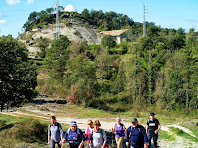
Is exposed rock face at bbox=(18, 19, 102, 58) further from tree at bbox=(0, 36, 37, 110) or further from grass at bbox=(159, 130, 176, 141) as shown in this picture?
grass at bbox=(159, 130, 176, 141)

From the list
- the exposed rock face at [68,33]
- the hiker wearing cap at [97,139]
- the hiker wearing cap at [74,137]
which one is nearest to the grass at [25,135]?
the hiker wearing cap at [74,137]

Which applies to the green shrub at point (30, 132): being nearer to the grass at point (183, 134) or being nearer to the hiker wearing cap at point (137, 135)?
the hiker wearing cap at point (137, 135)

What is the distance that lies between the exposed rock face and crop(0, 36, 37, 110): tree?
82146 mm

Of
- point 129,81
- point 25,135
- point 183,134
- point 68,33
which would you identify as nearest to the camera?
point 25,135

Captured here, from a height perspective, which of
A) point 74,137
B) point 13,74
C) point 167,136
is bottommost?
point 167,136

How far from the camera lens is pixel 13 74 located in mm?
16750

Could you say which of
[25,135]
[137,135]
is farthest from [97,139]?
[25,135]

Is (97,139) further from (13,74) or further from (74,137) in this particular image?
(13,74)

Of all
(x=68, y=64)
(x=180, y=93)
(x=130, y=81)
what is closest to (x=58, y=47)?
(x=68, y=64)

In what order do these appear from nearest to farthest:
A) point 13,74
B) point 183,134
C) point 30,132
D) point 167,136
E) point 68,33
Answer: point 30,132 < point 13,74 < point 183,134 < point 167,136 < point 68,33

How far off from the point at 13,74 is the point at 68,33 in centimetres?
8905

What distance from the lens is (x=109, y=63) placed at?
5747 cm

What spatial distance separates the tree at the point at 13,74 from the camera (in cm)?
1619

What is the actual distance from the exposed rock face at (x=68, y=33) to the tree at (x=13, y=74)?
8215cm
